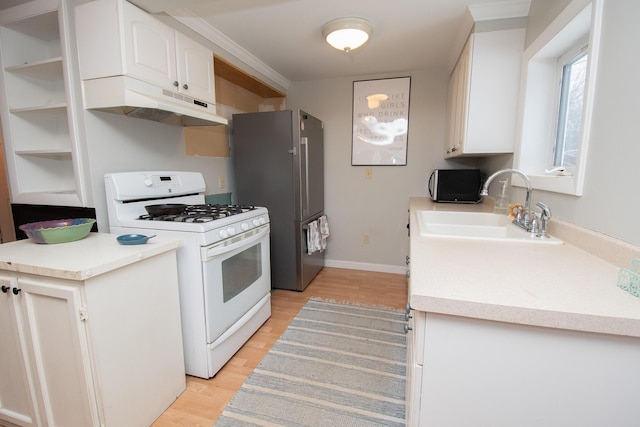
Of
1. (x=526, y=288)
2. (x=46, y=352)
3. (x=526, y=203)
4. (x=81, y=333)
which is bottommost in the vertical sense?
(x=46, y=352)

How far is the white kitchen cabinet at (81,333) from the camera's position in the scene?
1.05 m

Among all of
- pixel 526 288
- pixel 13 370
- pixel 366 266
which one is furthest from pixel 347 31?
pixel 13 370

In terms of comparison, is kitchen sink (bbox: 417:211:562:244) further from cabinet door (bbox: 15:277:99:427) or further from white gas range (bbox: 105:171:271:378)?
cabinet door (bbox: 15:277:99:427)

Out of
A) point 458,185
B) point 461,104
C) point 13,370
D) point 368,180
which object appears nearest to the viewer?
point 13,370

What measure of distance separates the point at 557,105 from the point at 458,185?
1.03 metres

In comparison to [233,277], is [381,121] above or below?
above

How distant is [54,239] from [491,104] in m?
2.55

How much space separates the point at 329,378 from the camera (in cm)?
161

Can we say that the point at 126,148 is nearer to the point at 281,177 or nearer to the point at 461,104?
the point at 281,177

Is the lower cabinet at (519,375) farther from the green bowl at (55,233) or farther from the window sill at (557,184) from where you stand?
the green bowl at (55,233)

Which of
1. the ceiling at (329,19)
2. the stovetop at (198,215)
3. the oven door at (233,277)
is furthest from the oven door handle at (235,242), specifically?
the ceiling at (329,19)

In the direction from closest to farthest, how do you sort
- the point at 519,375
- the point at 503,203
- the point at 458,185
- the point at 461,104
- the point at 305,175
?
the point at 519,375 → the point at 503,203 → the point at 461,104 → the point at 458,185 → the point at 305,175

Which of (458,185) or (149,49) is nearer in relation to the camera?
(149,49)

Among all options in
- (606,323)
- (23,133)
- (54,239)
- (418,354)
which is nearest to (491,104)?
(606,323)
